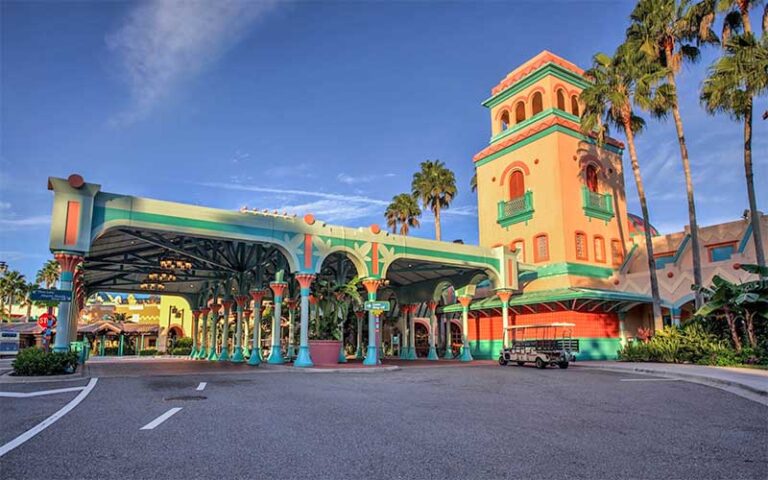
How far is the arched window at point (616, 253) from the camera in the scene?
34.5 meters

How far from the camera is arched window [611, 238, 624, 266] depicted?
34.5 m

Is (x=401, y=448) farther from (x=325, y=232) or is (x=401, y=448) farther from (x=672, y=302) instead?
(x=672, y=302)

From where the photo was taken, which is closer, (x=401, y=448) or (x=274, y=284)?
(x=401, y=448)

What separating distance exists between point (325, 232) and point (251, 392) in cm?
1246

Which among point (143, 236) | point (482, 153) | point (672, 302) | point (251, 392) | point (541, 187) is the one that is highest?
point (482, 153)

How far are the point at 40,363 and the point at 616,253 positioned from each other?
32.0 meters

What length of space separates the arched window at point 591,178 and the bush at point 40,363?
30.2 metres

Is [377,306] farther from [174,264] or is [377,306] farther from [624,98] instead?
[624,98]

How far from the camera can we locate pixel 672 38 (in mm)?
26812

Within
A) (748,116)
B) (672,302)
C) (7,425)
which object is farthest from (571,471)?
(672,302)

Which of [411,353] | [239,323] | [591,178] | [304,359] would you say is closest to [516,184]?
[591,178]

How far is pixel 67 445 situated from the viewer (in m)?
6.49

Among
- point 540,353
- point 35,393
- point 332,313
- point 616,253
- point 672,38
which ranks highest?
point 672,38

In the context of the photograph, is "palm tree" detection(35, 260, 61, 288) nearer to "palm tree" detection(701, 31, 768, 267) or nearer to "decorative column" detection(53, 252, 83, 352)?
"decorative column" detection(53, 252, 83, 352)
